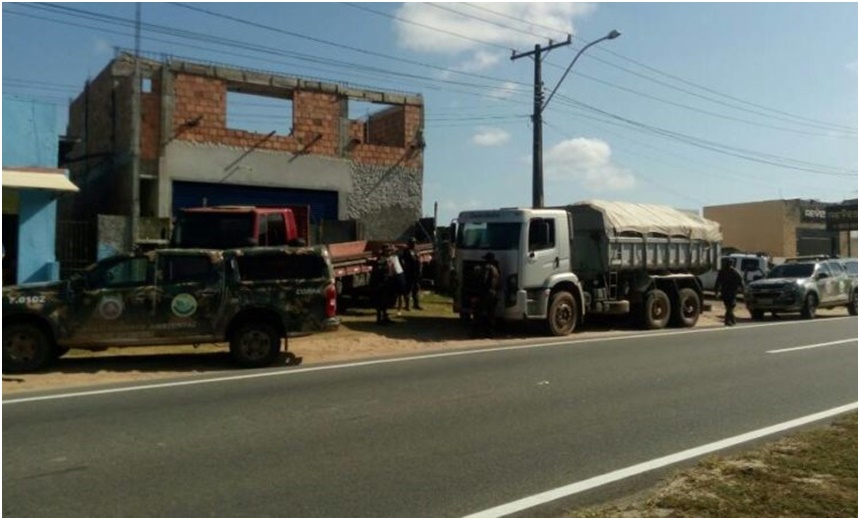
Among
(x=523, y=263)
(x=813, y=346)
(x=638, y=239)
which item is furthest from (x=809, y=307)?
(x=523, y=263)

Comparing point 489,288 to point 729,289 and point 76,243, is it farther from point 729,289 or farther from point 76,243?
point 76,243

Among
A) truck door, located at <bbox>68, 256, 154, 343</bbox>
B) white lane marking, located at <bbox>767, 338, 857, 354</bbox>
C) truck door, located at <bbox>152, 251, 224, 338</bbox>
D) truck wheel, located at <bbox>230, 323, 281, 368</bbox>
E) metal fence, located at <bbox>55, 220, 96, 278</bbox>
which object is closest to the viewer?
truck door, located at <bbox>68, 256, 154, 343</bbox>

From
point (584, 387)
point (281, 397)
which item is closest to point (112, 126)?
point (281, 397)

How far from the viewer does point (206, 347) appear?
15.1m

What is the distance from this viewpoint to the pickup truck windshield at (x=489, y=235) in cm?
1759

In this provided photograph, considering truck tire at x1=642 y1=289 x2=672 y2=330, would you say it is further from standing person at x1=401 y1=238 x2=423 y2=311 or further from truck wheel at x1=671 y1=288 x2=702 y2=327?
standing person at x1=401 y1=238 x2=423 y2=311

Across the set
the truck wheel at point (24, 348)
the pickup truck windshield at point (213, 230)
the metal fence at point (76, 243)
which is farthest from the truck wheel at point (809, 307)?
the truck wheel at point (24, 348)

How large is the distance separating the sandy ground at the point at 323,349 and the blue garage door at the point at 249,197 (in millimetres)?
5893

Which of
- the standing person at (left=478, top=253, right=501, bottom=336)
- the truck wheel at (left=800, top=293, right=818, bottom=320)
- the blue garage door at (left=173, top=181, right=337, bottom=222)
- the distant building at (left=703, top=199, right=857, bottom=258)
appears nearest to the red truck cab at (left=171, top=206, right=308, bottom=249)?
the standing person at (left=478, top=253, right=501, bottom=336)

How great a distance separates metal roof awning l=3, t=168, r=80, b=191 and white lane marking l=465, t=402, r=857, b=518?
15.4 metres

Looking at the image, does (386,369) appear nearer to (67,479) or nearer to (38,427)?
(38,427)

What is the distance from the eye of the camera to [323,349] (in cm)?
1563

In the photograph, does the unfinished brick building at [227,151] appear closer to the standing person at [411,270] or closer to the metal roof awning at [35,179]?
the metal roof awning at [35,179]

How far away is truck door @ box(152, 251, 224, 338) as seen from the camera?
41.6 feet
